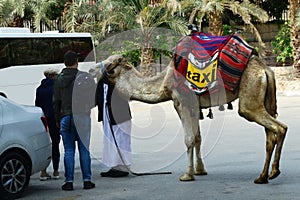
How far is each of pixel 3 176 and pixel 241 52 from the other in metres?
3.48

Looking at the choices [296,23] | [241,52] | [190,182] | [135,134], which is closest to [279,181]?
[190,182]

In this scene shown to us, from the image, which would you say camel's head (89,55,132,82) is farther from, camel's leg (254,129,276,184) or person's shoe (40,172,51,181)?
camel's leg (254,129,276,184)

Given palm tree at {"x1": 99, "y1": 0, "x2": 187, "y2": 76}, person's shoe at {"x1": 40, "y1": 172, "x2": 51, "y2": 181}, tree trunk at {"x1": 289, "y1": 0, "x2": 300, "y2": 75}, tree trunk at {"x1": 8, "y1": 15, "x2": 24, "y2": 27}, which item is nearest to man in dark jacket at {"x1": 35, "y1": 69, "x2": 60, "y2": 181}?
person's shoe at {"x1": 40, "y1": 172, "x2": 51, "y2": 181}

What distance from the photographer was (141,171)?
1071 centimetres

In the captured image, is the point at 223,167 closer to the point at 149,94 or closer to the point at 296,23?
the point at 149,94

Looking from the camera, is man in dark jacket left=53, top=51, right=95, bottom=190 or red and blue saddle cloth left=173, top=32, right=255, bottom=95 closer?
man in dark jacket left=53, top=51, right=95, bottom=190

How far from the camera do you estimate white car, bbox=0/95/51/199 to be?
858 cm

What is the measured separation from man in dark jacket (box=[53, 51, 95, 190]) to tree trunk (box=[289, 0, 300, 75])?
18518 mm

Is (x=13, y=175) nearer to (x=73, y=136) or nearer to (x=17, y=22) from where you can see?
(x=73, y=136)

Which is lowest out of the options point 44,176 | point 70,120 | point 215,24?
point 215,24

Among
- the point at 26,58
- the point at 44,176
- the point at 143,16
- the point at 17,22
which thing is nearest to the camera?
the point at 44,176

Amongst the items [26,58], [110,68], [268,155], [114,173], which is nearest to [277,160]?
[268,155]

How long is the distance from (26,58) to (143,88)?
12.7 metres

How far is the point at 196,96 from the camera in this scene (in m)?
9.69
